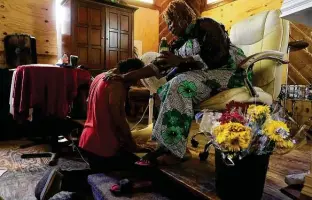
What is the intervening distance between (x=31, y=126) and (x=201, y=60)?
7.94ft

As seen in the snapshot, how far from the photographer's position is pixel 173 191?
1298 millimetres

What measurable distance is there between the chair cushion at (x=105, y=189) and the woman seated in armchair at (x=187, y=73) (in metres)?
0.16

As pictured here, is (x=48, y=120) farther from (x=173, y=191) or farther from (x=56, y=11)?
(x=56, y=11)

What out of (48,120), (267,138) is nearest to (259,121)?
(267,138)

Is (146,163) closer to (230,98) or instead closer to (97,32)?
(230,98)

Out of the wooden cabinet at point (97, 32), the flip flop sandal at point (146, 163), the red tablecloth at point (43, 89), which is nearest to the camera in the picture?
the flip flop sandal at point (146, 163)

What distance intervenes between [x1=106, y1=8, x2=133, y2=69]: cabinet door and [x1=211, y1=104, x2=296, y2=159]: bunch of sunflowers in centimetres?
316

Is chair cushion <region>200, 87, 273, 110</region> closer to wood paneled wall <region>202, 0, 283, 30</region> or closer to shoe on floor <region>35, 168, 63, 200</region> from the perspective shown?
shoe on floor <region>35, 168, 63, 200</region>

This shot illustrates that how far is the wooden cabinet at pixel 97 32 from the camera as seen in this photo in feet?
11.6

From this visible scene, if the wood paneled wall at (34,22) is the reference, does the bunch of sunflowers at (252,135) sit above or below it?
below

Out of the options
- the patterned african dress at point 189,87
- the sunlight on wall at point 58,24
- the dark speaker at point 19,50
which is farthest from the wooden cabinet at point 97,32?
the patterned african dress at point 189,87

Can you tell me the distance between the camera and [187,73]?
1.35 metres

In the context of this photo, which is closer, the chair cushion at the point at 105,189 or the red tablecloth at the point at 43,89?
the chair cushion at the point at 105,189

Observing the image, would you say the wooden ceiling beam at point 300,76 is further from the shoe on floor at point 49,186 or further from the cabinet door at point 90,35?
the shoe on floor at point 49,186
